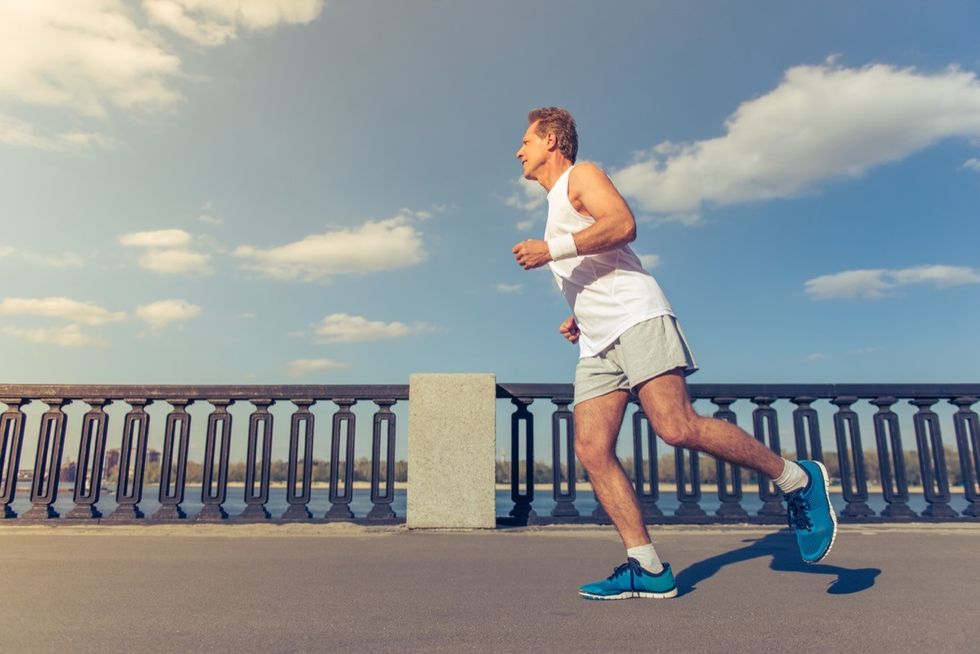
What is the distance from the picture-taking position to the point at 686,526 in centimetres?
504

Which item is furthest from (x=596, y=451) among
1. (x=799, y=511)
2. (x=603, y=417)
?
(x=799, y=511)

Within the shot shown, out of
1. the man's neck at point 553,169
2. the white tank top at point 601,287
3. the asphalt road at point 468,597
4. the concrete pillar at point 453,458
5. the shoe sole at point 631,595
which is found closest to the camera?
the asphalt road at point 468,597

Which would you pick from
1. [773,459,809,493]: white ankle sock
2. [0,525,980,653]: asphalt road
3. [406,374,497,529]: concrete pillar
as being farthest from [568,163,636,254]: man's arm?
[406,374,497,529]: concrete pillar

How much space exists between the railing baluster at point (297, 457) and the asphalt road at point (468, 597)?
93 centimetres

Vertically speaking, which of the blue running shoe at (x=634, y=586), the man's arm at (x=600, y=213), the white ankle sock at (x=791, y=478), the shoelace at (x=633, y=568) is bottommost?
the blue running shoe at (x=634, y=586)

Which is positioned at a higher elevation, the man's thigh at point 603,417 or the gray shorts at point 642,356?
the gray shorts at point 642,356

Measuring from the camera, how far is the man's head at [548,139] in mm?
3025

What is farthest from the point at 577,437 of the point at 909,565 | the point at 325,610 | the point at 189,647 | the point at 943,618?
the point at 909,565

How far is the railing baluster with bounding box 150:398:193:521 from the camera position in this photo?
5.18 metres

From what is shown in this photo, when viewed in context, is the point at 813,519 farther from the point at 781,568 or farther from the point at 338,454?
the point at 338,454

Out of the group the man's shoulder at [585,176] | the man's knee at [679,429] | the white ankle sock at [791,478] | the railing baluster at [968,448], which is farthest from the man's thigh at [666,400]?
the railing baluster at [968,448]

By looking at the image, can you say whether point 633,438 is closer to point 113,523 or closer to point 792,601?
point 792,601

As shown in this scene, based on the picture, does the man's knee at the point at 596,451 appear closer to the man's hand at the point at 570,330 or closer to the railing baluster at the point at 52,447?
the man's hand at the point at 570,330

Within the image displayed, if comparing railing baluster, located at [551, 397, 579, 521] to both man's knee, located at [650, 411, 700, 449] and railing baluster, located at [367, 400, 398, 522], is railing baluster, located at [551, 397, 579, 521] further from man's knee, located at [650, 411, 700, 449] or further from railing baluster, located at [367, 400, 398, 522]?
man's knee, located at [650, 411, 700, 449]
